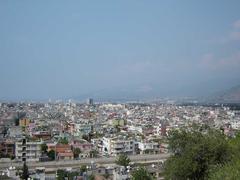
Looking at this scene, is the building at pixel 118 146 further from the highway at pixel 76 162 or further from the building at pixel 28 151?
the building at pixel 28 151

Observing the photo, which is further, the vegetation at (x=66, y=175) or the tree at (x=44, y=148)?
the tree at (x=44, y=148)

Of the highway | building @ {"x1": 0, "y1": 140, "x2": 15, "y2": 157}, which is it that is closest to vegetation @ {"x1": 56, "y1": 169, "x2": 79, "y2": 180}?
the highway

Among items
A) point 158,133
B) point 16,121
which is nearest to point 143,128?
point 158,133

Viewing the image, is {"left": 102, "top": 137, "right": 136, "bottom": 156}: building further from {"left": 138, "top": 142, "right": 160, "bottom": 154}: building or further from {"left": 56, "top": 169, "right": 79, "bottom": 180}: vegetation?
{"left": 56, "top": 169, "right": 79, "bottom": 180}: vegetation

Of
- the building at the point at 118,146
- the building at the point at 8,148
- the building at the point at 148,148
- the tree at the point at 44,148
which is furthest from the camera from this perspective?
the building at the point at 148,148

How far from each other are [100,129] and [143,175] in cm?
2293

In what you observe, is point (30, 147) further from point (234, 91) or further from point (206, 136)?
point (234, 91)

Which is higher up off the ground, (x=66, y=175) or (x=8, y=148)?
(x=8, y=148)

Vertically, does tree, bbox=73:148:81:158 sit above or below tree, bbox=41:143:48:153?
below

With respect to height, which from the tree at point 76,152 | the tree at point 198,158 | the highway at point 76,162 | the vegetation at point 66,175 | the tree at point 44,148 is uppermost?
the tree at point 198,158

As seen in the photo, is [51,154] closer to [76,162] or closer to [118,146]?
[76,162]

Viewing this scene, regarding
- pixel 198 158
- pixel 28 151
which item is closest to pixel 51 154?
pixel 28 151

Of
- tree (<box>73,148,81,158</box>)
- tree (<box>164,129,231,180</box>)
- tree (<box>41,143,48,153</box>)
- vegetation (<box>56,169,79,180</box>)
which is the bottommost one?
tree (<box>73,148,81,158</box>)

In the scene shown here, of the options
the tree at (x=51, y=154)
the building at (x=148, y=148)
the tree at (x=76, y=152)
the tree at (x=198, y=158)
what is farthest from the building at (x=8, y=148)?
the tree at (x=198, y=158)
